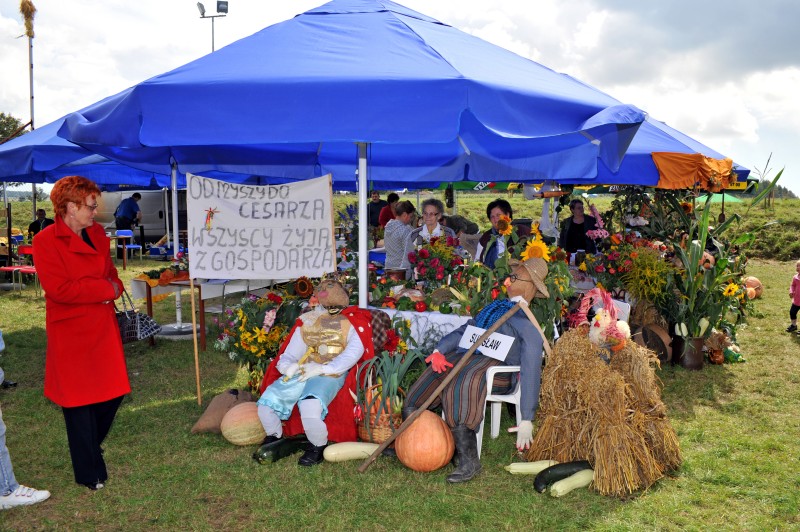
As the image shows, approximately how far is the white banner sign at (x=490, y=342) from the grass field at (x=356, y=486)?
0.73 meters

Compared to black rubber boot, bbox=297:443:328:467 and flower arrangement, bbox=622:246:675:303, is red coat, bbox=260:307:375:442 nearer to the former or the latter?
black rubber boot, bbox=297:443:328:467

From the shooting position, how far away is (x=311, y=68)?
376 centimetres

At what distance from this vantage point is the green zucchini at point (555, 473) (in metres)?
3.85

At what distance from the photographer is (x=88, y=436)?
378cm

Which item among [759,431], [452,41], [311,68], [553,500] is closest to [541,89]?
[452,41]

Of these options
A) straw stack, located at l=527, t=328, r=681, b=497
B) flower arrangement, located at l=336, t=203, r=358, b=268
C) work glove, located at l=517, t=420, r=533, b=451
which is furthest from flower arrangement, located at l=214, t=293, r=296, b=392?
flower arrangement, located at l=336, t=203, r=358, b=268

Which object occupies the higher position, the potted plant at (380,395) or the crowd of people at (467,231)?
the crowd of people at (467,231)

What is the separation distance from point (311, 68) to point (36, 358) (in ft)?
17.4

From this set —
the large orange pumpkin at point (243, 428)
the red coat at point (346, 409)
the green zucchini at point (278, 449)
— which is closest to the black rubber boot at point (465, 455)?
the red coat at point (346, 409)

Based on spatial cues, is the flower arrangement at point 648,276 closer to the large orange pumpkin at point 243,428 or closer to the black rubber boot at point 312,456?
the black rubber boot at point 312,456

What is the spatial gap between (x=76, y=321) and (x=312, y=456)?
1.68 meters

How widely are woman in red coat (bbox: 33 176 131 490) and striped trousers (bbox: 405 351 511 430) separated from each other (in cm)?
188

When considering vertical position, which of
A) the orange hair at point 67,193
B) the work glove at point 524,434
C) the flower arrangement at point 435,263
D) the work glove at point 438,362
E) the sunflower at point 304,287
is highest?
the orange hair at point 67,193

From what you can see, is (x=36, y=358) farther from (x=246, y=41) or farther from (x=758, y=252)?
(x=758, y=252)
